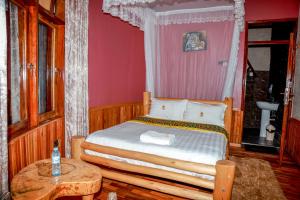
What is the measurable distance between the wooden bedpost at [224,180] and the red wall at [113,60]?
2.03 metres

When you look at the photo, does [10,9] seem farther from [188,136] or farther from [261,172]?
[261,172]

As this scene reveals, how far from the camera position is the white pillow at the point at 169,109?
3447mm

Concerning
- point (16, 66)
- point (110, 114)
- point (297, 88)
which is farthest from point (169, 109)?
point (16, 66)

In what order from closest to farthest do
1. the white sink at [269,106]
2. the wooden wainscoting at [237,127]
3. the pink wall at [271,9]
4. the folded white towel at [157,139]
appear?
the folded white towel at [157,139] < the pink wall at [271,9] < the wooden wainscoting at [237,127] < the white sink at [269,106]

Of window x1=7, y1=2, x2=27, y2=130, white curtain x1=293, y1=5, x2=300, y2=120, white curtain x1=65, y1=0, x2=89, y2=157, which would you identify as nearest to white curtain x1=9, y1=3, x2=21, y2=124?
window x1=7, y1=2, x2=27, y2=130

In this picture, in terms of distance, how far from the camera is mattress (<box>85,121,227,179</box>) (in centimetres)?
186

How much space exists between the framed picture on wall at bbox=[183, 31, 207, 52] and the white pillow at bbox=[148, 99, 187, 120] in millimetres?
903

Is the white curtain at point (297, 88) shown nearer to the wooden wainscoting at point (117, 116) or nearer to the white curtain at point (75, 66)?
the wooden wainscoting at point (117, 116)

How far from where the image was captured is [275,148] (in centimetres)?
391

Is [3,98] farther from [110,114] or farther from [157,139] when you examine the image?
[110,114]

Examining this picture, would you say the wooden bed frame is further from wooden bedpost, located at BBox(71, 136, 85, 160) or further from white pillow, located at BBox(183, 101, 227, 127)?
white pillow, located at BBox(183, 101, 227, 127)

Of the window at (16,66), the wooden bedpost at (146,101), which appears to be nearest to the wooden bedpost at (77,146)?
the window at (16,66)

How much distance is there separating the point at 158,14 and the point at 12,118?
2795 millimetres

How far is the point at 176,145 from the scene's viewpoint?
2.05 m
